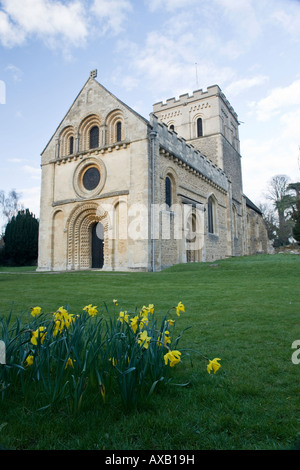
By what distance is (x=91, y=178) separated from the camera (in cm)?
1773

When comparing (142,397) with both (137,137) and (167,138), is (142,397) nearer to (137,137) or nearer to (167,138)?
(137,137)

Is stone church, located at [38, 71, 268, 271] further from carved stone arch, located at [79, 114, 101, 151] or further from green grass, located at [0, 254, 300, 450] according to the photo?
green grass, located at [0, 254, 300, 450]

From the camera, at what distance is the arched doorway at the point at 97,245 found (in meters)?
17.7

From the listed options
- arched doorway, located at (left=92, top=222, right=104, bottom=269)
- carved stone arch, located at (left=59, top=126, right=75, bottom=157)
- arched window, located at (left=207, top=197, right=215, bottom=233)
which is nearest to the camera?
arched doorway, located at (left=92, top=222, right=104, bottom=269)

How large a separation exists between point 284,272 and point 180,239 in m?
7.17

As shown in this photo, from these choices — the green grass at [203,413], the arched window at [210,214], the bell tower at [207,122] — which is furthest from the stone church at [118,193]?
the green grass at [203,413]

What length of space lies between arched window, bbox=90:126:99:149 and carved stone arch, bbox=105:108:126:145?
1.07 meters

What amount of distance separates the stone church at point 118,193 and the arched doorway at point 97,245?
0.06 m

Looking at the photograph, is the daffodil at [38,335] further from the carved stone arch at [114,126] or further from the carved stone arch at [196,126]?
the carved stone arch at [196,126]

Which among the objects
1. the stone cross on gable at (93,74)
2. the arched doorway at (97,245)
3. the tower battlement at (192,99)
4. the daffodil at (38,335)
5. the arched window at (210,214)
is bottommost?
the daffodil at (38,335)

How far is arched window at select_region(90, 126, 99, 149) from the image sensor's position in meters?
18.2

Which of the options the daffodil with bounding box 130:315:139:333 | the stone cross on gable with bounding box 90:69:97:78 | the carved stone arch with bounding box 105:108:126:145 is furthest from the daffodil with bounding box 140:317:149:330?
the stone cross on gable with bounding box 90:69:97:78

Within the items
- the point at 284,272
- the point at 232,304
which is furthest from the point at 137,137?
the point at 232,304

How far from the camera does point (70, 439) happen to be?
1.66 meters
